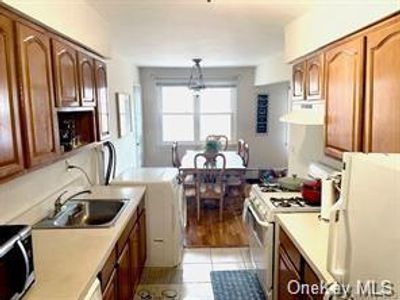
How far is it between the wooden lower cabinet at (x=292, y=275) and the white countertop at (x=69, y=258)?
3.49 feet

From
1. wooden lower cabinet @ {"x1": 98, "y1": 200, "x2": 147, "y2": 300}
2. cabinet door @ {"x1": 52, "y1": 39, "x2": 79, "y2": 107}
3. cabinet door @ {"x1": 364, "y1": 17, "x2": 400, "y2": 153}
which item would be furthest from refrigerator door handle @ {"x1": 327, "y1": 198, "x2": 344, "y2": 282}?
cabinet door @ {"x1": 52, "y1": 39, "x2": 79, "y2": 107}

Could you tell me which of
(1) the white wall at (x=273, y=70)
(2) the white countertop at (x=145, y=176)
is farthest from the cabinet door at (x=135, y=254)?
(1) the white wall at (x=273, y=70)

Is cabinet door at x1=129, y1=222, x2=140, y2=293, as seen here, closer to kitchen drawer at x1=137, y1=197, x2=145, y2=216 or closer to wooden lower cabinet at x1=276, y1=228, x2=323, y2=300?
kitchen drawer at x1=137, y1=197, x2=145, y2=216

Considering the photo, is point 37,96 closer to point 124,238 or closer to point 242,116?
point 124,238

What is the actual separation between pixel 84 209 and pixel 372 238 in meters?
2.22

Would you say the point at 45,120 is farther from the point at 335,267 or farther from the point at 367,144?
the point at 367,144

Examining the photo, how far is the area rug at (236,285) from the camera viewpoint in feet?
10.1

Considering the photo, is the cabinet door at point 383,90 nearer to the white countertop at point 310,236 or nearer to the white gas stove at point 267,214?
the white countertop at point 310,236

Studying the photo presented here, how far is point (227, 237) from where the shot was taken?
14.7 feet

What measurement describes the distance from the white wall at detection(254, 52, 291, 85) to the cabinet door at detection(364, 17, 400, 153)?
9.64 feet

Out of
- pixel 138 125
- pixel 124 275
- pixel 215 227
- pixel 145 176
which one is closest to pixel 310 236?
pixel 124 275

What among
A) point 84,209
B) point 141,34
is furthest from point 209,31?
point 84,209

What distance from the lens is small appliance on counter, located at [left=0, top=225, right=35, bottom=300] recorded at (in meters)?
1.31

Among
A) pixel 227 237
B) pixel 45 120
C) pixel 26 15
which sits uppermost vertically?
pixel 26 15
